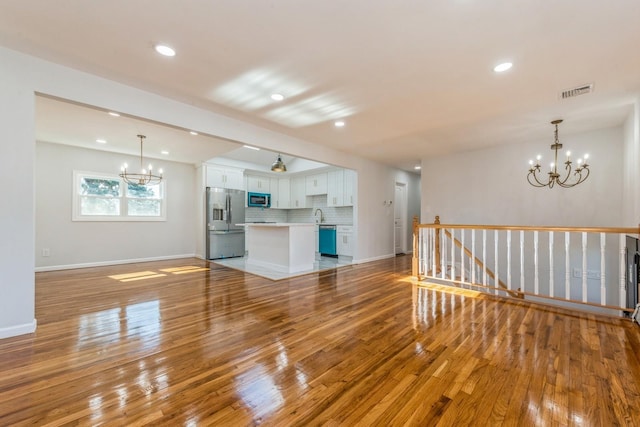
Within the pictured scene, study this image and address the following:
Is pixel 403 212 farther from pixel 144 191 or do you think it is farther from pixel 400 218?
pixel 144 191

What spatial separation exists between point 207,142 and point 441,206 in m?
5.33

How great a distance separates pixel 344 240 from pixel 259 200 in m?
2.86

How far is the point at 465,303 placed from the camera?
3379 millimetres

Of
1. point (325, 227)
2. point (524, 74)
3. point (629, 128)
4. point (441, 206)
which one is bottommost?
point (325, 227)

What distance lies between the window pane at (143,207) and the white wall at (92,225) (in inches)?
9.1

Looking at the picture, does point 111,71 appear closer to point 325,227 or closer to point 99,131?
point 99,131

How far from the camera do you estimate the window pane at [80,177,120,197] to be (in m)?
5.81

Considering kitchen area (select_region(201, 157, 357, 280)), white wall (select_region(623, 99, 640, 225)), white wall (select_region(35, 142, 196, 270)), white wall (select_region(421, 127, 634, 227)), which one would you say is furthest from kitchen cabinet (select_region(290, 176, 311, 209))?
white wall (select_region(623, 99, 640, 225))

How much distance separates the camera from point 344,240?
7.29 metres

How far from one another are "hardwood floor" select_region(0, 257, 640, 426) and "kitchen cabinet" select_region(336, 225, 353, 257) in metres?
3.56

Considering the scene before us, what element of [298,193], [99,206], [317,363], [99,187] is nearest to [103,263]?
[99,206]

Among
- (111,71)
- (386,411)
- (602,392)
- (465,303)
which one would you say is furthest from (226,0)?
(465,303)

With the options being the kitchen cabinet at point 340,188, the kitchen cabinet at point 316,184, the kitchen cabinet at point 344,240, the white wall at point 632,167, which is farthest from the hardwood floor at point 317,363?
the kitchen cabinet at point 316,184

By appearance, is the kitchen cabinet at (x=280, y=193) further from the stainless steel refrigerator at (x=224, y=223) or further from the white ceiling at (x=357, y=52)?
the white ceiling at (x=357, y=52)
